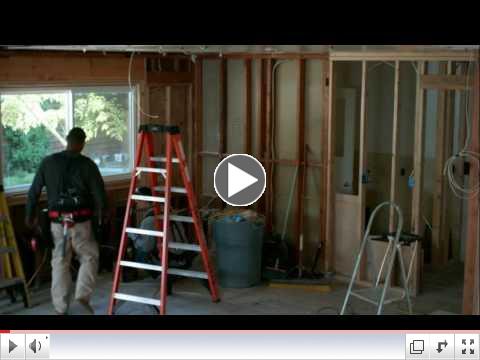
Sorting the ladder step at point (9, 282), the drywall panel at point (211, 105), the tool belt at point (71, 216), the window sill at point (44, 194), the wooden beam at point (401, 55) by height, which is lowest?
the ladder step at point (9, 282)

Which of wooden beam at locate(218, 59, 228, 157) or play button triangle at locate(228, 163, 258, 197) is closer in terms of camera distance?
play button triangle at locate(228, 163, 258, 197)

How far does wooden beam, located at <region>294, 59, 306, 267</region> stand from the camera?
720cm

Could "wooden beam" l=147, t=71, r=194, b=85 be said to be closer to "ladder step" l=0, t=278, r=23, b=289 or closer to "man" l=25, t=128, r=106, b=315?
"man" l=25, t=128, r=106, b=315

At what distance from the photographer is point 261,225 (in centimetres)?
694

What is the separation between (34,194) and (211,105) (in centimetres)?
324

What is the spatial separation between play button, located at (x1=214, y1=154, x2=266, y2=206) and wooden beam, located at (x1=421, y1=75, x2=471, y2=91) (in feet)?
9.72

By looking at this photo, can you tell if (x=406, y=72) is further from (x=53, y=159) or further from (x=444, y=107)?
(x=53, y=159)

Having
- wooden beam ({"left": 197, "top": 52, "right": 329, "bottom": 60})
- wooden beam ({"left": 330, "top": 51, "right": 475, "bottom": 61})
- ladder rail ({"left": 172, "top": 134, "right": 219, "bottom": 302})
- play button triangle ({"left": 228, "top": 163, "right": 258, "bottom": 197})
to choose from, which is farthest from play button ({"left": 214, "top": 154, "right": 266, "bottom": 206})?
wooden beam ({"left": 197, "top": 52, "right": 329, "bottom": 60})

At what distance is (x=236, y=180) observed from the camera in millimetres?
3107

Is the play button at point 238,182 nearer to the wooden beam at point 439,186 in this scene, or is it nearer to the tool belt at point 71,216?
the tool belt at point 71,216

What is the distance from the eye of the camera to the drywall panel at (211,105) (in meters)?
8.27

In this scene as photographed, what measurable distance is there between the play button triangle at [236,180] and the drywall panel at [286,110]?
4.28 meters

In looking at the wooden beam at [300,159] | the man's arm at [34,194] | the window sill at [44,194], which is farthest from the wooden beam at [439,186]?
the man's arm at [34,194]

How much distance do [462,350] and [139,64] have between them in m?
6.75
